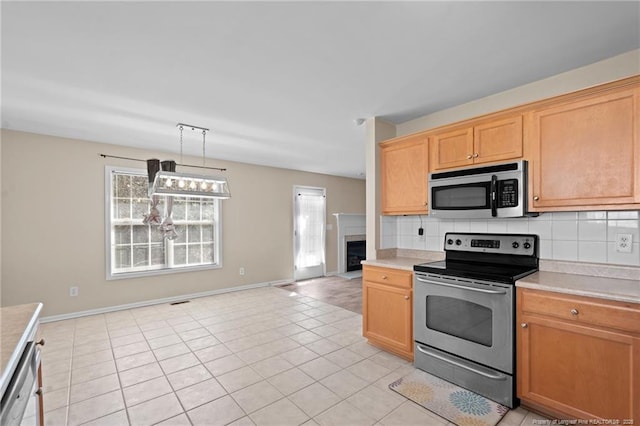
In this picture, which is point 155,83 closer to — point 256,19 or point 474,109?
point 256,19

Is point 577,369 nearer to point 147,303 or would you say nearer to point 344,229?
point 147,303

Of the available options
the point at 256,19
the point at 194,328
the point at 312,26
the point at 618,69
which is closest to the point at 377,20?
the point at 312,26

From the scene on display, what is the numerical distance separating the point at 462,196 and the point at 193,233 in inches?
166

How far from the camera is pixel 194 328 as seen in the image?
3549 mm

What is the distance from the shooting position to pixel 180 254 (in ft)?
16.1

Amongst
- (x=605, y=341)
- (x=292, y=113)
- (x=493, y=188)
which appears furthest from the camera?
(x=292, y=113)

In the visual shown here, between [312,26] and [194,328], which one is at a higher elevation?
[312,26]

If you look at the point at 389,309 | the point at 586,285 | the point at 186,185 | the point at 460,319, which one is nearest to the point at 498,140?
the point at 586,285

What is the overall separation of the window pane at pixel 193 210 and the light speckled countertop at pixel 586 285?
466 centimetres

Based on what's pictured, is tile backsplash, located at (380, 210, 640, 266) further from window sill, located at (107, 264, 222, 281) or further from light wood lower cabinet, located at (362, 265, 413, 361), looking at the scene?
window sill, located at (107, 264, 222, 281)

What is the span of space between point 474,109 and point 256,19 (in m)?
2.16

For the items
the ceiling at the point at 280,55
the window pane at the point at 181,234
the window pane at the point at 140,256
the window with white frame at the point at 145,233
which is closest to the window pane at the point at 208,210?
the window with white frame at the point at 145,233

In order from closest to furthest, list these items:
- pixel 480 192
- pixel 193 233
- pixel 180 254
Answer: pixel 480 192
pixel 180 254
pixel 193 233

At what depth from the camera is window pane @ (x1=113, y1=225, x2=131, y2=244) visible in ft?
14.1
